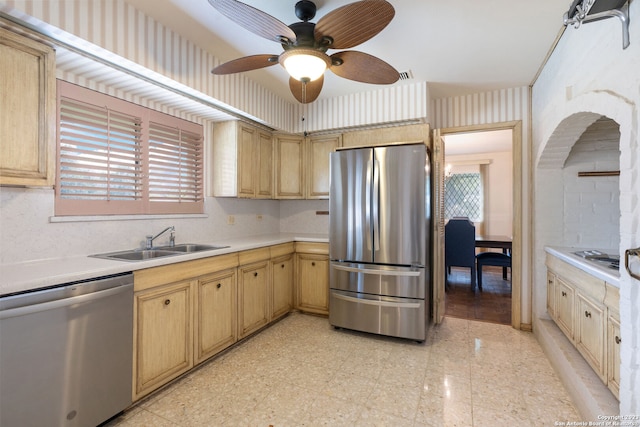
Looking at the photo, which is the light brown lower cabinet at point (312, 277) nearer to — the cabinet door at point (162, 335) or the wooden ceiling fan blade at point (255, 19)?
the cabinet door at point (162, 335)

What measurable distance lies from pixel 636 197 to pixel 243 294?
263 cm

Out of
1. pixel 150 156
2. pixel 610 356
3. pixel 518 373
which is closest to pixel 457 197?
pixel 518 373

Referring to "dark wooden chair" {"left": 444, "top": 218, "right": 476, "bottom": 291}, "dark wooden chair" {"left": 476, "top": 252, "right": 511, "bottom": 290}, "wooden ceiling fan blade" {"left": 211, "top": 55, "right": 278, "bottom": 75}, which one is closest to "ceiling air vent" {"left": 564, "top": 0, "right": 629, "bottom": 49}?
"wooden ceiling fan blade" {"left": 211, "top": 55, "right": 278, "bottom": 75}

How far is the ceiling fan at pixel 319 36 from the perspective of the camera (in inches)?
55.3

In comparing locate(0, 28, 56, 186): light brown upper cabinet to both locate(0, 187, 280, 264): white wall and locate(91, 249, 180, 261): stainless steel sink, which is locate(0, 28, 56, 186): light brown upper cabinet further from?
locate(91, 249, 180, 261): stainless steel sink

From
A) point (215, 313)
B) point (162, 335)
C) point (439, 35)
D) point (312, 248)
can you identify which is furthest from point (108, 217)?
point (439, 35)

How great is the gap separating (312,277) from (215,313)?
1.27 metres

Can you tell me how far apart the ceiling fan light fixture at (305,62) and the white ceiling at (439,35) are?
0.41 meters

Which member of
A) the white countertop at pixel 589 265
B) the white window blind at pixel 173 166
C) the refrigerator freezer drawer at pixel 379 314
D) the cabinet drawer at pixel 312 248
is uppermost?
the white window blind at pixel 173 166

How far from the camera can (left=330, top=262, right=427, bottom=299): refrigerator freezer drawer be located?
8.89 feet

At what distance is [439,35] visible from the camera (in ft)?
7.26

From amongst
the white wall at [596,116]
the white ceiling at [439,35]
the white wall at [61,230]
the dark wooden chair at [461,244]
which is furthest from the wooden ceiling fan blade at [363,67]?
the dark wooden chair at [461,244]

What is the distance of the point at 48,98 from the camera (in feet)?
5.46

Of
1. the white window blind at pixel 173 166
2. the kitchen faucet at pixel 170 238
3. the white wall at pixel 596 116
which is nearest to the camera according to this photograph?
the white wall at pixel 596 116
